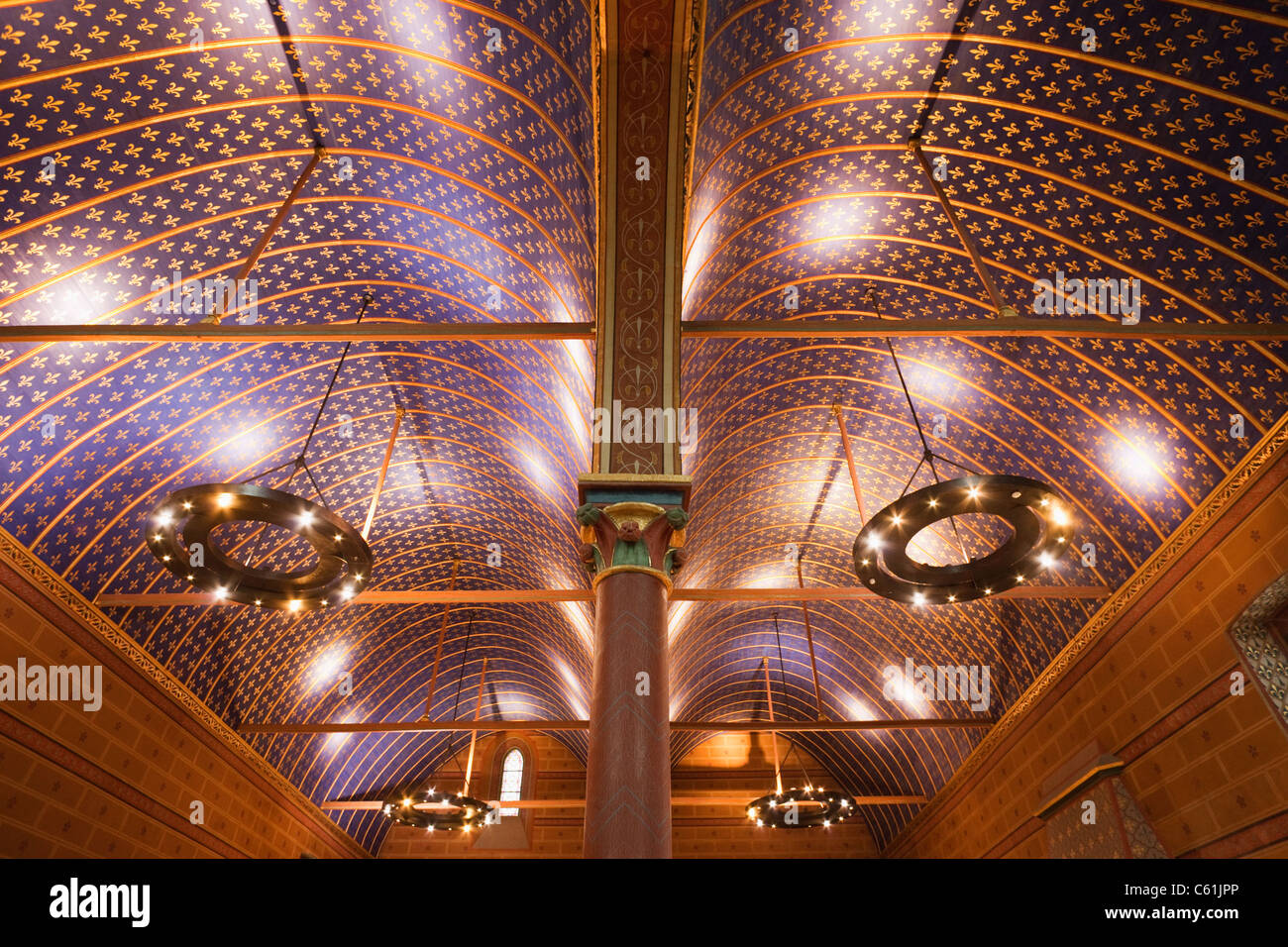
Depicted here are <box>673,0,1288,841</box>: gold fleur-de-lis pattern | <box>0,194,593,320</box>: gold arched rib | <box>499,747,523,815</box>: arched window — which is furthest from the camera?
<box>499,747,523,815</box>: arched window

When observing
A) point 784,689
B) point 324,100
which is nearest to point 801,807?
point 784,689

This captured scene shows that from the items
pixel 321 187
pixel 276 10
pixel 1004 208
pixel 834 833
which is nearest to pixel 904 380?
pixel 1004 208

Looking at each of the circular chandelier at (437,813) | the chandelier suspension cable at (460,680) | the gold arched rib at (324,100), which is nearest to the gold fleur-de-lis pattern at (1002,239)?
the gold arched rib at (324,100)

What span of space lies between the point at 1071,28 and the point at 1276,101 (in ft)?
6.10

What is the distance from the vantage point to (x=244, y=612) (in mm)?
14930

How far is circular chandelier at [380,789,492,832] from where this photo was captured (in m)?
17.7

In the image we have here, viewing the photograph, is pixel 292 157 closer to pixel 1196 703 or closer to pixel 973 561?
pixel 973 561

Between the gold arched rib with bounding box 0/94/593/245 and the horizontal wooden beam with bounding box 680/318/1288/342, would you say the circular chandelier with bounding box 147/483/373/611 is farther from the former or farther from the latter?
the horizontal wooden beam with bounding box 680/318/1288/342

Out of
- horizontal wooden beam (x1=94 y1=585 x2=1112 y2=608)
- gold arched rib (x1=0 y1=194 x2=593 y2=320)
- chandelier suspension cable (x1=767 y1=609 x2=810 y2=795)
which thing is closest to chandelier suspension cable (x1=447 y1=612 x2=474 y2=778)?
chandelier suspension cable (x1=767 y1=609 x2=810 y2=795)

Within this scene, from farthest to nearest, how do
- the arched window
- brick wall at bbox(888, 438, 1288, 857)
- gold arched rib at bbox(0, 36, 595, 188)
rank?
1. the arched window
2. brick wall at bbox(888, 438, 1288, 857)
3. gold arched rib at bbox(0, 36, 595, 188)

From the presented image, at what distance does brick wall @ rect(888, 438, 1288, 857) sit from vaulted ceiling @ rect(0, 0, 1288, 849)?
0.74 metres

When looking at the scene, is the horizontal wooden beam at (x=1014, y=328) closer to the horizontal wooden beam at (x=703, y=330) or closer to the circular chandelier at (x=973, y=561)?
the horizontal wooden beam at (x=703, y=330)

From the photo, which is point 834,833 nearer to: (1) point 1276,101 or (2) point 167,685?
(2) point 167,685

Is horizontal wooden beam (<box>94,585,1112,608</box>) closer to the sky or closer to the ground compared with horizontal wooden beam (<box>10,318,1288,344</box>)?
closer to the ground
